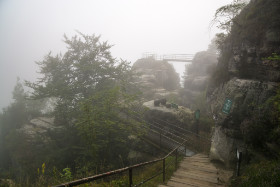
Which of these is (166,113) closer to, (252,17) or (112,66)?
(112,66)

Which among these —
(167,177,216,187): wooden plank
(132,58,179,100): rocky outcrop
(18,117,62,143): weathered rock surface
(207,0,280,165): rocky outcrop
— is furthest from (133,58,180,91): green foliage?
(167,177,216,187): wooden plank

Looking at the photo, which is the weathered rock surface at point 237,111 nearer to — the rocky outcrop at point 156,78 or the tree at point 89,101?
the tree at point 89,101

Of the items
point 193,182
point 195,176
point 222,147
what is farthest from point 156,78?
point 193,182

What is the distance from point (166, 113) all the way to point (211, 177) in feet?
31.4

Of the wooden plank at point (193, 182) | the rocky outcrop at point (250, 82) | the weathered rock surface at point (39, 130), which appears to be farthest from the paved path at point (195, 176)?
the weathered rock surface at point (39, 130)

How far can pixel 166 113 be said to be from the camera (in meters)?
16.2

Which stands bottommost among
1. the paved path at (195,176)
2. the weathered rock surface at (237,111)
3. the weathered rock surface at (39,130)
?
the weathered rock surface at (39,130)

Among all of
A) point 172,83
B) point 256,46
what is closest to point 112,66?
point 256,46

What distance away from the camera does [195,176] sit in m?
6.73

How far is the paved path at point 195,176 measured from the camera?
6.02 m

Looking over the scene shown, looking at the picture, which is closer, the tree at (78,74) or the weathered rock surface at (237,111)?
the weathered rock surface at (237,111)

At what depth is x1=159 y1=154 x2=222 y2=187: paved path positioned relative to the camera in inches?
237

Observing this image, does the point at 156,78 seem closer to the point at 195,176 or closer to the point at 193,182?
the point at 195,176

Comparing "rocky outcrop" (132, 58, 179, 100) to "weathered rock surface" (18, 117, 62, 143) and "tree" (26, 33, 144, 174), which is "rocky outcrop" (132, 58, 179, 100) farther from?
"weathered rock surface" (18, 117, 62, 143)
